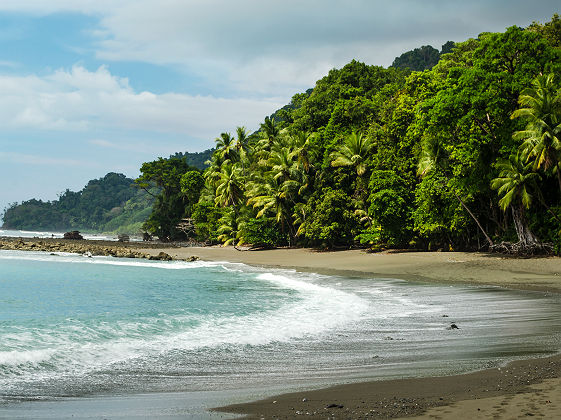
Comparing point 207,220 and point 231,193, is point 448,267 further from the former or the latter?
point 207,220

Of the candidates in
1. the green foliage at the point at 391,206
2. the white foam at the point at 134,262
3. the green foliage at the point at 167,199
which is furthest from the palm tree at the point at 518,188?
the green foliage at the point at 167,199

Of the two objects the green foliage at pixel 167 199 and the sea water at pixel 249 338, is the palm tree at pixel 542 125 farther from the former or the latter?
the green foliage at pixel 167 199

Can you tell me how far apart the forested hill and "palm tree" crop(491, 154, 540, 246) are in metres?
138

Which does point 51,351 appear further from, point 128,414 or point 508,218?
point 508,218

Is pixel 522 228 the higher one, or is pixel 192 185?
pixel 192 185

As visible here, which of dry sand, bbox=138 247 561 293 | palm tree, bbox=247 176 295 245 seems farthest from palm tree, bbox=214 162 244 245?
dry sand, bbox=138 247 561 293

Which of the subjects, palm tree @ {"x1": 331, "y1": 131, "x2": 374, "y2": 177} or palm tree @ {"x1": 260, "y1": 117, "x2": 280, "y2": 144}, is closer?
palm tree @ {"x1": 331, "y1": 131, "x2": 374, "y2": 177}

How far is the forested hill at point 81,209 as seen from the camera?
15725 centimetres

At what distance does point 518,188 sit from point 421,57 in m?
84.1

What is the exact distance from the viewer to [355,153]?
36219mm

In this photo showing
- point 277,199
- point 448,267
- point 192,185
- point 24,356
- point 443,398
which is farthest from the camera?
point 192,185

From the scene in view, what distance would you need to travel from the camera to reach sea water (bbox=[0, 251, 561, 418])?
6.41 m

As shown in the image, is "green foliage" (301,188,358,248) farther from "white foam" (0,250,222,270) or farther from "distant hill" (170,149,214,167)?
"distant hill" (170,149,214,167)

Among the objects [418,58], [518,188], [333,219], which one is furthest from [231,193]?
[418,58]
